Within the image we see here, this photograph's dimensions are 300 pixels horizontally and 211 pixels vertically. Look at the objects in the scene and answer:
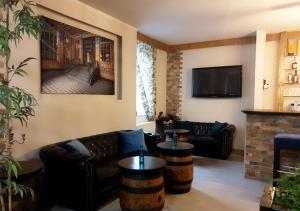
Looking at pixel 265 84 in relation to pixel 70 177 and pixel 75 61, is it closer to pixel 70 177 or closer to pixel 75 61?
pixel 75 61

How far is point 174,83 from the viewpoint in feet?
21.5

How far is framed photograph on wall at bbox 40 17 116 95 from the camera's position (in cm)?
309

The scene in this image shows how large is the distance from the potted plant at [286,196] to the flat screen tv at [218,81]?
435cm

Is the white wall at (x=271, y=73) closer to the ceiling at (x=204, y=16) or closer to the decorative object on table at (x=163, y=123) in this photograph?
the ceiling at (x=204, y=16)

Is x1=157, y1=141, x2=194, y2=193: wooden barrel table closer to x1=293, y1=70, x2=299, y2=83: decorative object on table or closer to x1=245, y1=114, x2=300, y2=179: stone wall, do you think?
x1=245, y1=114, x2=300, y2=179: stone wall

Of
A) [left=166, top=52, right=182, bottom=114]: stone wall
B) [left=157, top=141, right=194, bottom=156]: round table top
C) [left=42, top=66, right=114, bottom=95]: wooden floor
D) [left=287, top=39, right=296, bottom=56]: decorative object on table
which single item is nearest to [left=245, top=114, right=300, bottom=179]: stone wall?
[left=157, top=141, right=194, bottom=156]: round table top

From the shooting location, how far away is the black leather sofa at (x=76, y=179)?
2539 millimetres

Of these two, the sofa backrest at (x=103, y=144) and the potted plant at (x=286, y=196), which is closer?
the potted plant at (x=286, y=196)

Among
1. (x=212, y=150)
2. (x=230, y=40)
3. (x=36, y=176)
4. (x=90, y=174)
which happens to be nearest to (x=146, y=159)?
(x=90, y=174)

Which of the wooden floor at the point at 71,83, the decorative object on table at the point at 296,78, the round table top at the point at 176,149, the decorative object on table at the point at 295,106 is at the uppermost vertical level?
the decorative object on table at the point at 296,78

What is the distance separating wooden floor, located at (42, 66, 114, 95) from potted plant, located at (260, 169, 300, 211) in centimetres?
275

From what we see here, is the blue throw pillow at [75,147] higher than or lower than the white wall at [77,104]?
lower

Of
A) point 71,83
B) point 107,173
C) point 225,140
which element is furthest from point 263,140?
point 71,83

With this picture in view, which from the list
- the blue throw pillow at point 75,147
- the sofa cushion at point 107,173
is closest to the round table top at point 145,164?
the sofa cushion at point 107,173
